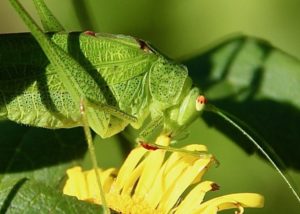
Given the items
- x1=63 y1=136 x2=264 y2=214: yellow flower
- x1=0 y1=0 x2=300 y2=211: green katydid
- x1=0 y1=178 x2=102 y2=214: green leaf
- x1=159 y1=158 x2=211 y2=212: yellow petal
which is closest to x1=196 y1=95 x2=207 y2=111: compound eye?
x1=0 y1=0 x2=300 y2=211: green katydid

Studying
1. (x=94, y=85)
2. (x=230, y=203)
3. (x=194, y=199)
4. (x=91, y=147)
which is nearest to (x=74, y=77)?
(x=94, y=85)

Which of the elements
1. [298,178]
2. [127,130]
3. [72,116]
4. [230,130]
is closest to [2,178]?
[72,116]

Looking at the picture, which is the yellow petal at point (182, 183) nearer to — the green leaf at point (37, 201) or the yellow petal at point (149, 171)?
the yellow petal at point (149, 171)

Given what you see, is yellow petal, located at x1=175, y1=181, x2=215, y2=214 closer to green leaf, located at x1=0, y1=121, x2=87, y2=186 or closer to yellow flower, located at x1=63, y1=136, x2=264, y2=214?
yellow flower, located at x1=63, y1=136, x2=264, y2=214

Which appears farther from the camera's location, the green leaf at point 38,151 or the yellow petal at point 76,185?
the green leaf at point 38,151

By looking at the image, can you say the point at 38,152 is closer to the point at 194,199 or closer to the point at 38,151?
the point at 38,151

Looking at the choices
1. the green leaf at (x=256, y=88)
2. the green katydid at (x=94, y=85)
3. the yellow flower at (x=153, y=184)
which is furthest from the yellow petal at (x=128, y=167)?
the green leaf at (x=256, y=88)
